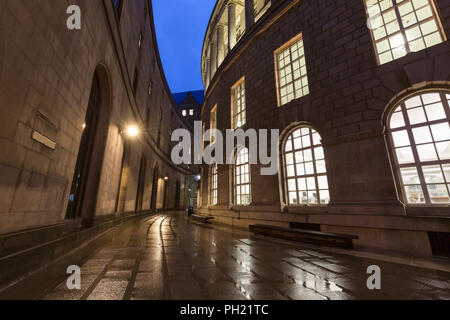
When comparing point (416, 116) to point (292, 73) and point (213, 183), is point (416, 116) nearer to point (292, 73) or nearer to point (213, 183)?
point (292, 73)

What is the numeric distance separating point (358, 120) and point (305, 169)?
269 centimetres

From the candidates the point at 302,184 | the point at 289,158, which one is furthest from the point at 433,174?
the point at 289,158

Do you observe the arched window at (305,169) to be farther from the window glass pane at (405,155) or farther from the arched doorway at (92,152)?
the arched doorway at (92,152)

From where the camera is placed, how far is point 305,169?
8.27 metres

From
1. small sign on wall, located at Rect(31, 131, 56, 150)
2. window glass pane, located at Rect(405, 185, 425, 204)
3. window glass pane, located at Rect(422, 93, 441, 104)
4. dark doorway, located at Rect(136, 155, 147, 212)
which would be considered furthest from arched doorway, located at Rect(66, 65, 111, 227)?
window glass pane, located at Rect(422, 93, 441, 104)

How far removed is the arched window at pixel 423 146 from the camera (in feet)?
17.6

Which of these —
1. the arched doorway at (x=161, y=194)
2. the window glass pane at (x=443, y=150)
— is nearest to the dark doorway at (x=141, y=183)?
the arched doorway at (x=161, y=194)

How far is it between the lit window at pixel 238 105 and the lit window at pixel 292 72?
10.2 feet

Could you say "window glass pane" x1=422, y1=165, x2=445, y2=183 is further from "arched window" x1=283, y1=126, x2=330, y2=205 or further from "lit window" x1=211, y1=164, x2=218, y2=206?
"lit window" x1=211, y1=164, x2=218, y2=206

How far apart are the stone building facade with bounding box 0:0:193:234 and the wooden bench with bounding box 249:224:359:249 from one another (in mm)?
6297
